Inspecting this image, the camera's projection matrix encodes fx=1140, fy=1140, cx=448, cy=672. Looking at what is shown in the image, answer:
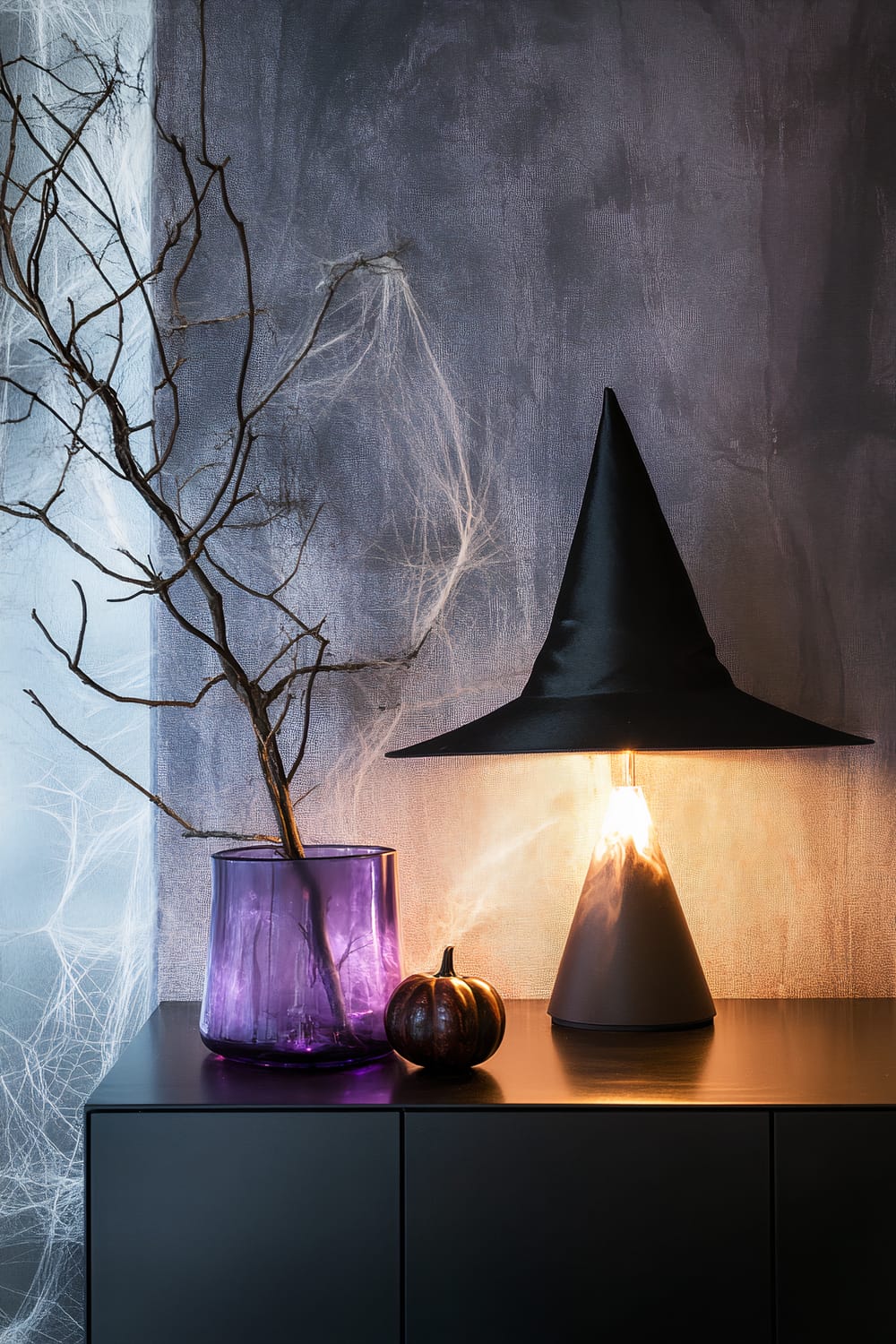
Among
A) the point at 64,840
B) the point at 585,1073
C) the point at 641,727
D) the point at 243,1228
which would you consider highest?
the point at 641,727

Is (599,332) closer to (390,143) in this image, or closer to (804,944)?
(390,143)

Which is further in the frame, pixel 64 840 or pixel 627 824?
pixel 64 840

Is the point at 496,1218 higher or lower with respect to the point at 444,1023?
lower

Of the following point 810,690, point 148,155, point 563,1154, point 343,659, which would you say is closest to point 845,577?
point 810,690

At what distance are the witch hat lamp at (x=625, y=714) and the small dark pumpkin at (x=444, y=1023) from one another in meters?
0.18

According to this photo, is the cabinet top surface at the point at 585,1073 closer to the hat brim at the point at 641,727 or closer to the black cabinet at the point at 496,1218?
the black cabinet at the point at 496,1218

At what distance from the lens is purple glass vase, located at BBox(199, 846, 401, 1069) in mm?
1188

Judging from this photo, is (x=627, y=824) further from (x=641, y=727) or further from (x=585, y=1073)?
(x=585, y=1073)

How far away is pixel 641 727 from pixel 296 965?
44cm

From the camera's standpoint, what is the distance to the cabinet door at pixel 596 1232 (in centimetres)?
104

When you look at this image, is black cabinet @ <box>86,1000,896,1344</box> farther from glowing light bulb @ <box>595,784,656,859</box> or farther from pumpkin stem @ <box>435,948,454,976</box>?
glowing light bulb @ <box>595,784,656,859</box>

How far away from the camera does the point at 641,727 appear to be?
46.6 inches

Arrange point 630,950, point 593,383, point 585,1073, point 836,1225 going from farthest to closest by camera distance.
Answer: point 593,383, point 630,950, point 585,1073, point 836,1225

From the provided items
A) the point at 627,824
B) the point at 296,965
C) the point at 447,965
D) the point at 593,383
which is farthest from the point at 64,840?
the point at 593,383
